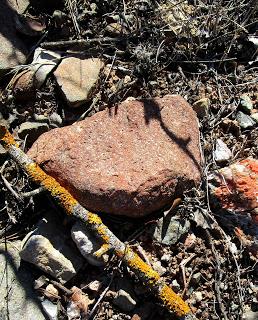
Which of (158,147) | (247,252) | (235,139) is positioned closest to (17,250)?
(158,147)

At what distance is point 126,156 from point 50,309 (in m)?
0.87

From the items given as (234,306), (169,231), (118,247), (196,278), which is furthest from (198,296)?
(118,247)

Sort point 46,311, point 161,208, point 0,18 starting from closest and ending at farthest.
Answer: point 46,311 < point 161,208 < point 0,18

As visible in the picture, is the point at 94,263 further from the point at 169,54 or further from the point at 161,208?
the point at 169,54

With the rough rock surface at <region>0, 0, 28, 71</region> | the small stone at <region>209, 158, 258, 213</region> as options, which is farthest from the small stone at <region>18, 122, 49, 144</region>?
the small stone at <region>209, 158, 258, 213</region>

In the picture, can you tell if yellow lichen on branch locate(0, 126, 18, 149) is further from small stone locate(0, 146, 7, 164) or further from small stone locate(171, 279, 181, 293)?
small stone locate(171, 279, 181, 293)

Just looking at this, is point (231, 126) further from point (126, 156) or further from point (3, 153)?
point (3, 153)

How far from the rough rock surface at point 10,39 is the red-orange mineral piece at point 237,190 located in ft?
4.35

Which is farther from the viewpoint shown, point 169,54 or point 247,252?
point 169,54

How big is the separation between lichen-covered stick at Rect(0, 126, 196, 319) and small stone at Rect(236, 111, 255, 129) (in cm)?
107

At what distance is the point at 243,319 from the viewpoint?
8.43 ft

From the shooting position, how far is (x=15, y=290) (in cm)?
250

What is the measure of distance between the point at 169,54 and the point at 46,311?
1.68 metres

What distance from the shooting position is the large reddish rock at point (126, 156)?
2484 millimetres
